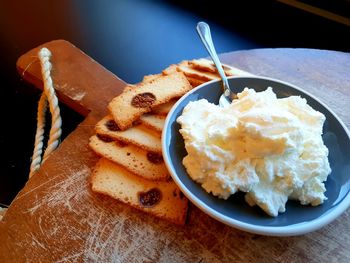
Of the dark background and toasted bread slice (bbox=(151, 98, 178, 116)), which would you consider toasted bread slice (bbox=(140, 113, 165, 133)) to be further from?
the dark background

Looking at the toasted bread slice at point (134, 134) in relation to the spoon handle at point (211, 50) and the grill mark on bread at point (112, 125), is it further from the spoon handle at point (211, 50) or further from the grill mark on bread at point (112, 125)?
the spoon handle at point (211, 50)

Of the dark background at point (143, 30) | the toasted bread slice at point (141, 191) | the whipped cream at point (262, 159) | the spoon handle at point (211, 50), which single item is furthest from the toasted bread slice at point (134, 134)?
the dark background at point (143, 30)

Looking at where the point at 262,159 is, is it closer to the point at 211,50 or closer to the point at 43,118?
the point at 211,50

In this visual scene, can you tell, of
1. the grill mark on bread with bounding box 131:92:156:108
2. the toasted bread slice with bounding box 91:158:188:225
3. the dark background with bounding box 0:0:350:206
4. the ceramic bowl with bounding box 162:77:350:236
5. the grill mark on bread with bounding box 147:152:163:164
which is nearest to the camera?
the ceramic bowl with bounding box 162:77:350:236

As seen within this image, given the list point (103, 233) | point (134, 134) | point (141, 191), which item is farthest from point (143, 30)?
point (103, 233)

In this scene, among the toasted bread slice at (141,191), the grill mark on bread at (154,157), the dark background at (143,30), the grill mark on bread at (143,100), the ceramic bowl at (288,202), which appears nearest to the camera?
the ceramic bowl at (288,202)

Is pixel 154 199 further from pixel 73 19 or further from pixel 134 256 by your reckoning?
pixel 73 19

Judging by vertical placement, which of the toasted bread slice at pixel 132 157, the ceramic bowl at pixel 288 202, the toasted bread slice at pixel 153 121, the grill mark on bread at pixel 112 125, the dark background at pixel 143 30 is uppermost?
the ceramic bowl at pixel 288 202

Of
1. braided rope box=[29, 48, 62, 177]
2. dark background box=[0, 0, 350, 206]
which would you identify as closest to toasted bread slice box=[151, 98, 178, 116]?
braided rope box=[29, 48, 62, 177]
